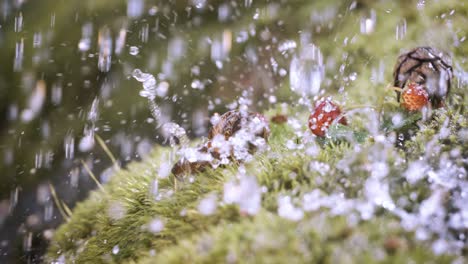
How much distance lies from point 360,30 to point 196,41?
25.9 inches

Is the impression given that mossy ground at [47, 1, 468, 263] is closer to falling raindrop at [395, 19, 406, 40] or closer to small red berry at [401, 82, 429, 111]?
small red berry at [401, 82, 429, 111]

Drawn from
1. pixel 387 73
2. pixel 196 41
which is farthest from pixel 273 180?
pixel 196 41

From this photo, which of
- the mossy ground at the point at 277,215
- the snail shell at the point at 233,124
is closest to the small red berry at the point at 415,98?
the mossy ground at the point at 277,215

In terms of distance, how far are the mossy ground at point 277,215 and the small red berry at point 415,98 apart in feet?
0.07

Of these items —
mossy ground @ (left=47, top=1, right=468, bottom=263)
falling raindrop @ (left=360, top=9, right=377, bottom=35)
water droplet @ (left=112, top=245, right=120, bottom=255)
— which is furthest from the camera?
falling raindrop @ (left=360, top=9, right=377, bottom=35)

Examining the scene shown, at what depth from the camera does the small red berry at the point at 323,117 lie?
2.55 ft

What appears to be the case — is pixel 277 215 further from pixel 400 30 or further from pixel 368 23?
pixel 368 23

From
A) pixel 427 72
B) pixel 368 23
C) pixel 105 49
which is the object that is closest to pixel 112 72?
pixel 105 49

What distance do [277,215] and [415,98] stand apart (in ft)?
1.20

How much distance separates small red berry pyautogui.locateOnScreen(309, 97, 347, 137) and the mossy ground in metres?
0.03

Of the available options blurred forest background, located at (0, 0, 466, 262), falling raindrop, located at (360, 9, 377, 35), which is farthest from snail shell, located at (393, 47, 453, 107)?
blurred forest background, located at (0, 0, 466, 262)

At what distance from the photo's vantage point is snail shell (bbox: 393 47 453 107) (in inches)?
29.5

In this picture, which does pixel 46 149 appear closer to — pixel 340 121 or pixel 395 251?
pixel 340 121

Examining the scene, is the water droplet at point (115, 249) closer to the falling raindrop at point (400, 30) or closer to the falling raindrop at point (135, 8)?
the falling raindrop at point (400, 30)
